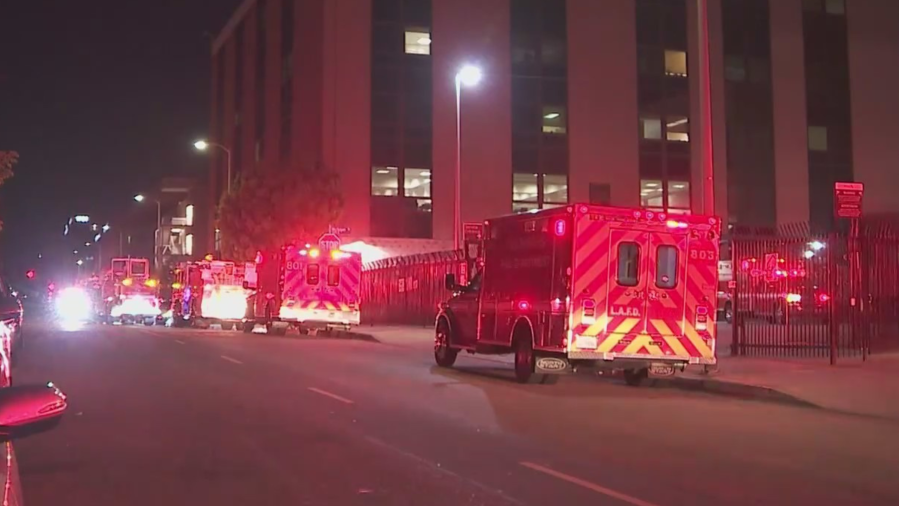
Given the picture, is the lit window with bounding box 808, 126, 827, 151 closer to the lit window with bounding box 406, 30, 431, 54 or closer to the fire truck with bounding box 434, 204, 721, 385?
the lit window with bounding box 406, 30, 431, 54

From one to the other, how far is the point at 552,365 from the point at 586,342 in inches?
29.3

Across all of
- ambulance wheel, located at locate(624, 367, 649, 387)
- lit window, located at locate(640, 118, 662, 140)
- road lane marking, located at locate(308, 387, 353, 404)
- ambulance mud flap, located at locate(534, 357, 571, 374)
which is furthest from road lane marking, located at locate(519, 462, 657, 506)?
lit window, located at locate(640, 118, 662, 140)

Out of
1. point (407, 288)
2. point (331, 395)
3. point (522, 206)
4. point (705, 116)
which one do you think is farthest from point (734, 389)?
point (522, 206)

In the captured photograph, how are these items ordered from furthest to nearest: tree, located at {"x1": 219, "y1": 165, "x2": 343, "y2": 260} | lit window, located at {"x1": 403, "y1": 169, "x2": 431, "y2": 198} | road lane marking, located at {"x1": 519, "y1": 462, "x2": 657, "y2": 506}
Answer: lit window, located at {"x1": 403, "y1": 169, "x2": 431, "y2": 198}
tree, located at {"x1": 219, "y1": 165, "x2": 343, "y2": 260}
road lane marking, located at {"x1": 519, "y1": 462, "x2": 657, "y2": 506}

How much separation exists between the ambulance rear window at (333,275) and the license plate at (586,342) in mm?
18069

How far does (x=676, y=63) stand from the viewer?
160 feet

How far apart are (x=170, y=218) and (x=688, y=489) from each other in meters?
87.8

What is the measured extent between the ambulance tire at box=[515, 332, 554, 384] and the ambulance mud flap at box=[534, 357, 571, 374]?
9.1 inches

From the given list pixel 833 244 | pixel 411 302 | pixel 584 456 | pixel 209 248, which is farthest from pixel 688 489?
pixel 209 248

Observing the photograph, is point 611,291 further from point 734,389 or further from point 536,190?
point 536,190

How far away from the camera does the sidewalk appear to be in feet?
47.8

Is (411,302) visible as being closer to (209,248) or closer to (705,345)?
(705,345)

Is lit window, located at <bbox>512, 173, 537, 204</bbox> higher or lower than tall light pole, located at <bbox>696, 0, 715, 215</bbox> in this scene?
higher

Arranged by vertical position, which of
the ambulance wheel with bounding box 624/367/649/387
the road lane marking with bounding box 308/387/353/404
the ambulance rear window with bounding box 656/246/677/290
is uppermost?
the ambulance rear window with bounding box 656/246/677/290
